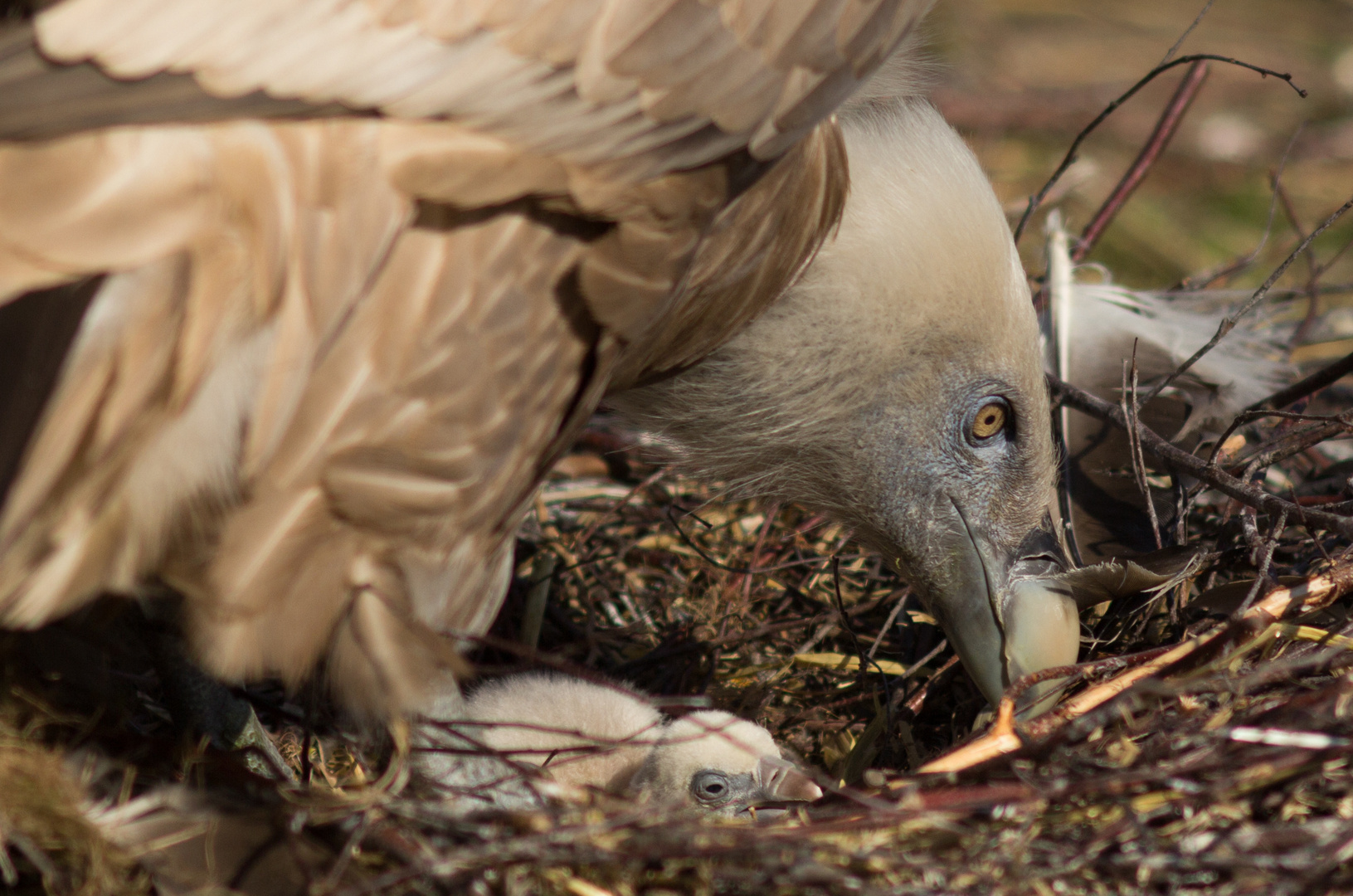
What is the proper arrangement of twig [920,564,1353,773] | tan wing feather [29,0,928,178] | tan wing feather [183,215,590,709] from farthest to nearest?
twig [920,564,1353,773] → tan wing feather [183,215,590,709] → tan wing feather [29,0,928,178]

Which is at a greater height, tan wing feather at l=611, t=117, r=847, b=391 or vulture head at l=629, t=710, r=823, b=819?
tan wing feather at l=611, t=117, r=847, b=391

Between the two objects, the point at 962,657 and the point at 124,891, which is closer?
the point at 124,891

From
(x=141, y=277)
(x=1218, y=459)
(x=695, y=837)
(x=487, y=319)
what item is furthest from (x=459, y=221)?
(x=1218, y=459)

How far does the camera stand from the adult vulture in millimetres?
1225

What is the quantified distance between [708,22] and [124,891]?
3.65 feet

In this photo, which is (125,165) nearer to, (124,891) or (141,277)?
(141,277)

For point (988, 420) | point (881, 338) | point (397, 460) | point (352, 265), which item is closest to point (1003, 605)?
point (988, 420)

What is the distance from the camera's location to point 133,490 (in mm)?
1345

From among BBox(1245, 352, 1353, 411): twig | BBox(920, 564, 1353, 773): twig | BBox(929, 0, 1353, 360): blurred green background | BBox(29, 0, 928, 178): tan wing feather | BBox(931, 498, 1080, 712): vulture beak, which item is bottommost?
BBox(929, 0, 1353, 360): blurred green background

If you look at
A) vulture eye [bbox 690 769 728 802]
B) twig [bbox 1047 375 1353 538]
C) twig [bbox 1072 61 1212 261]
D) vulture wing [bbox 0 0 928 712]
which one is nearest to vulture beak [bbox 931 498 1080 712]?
twig [bbox 1047 375 1353 538]

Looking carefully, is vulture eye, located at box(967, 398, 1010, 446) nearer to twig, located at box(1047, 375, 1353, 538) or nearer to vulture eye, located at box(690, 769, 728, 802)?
twig, located at box(1047, 375, 1353, 538)

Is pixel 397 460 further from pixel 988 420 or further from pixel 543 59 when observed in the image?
pixel 988 420

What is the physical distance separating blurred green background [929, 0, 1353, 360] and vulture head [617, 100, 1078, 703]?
2.25 meters

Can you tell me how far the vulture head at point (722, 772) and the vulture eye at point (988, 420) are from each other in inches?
21.1
